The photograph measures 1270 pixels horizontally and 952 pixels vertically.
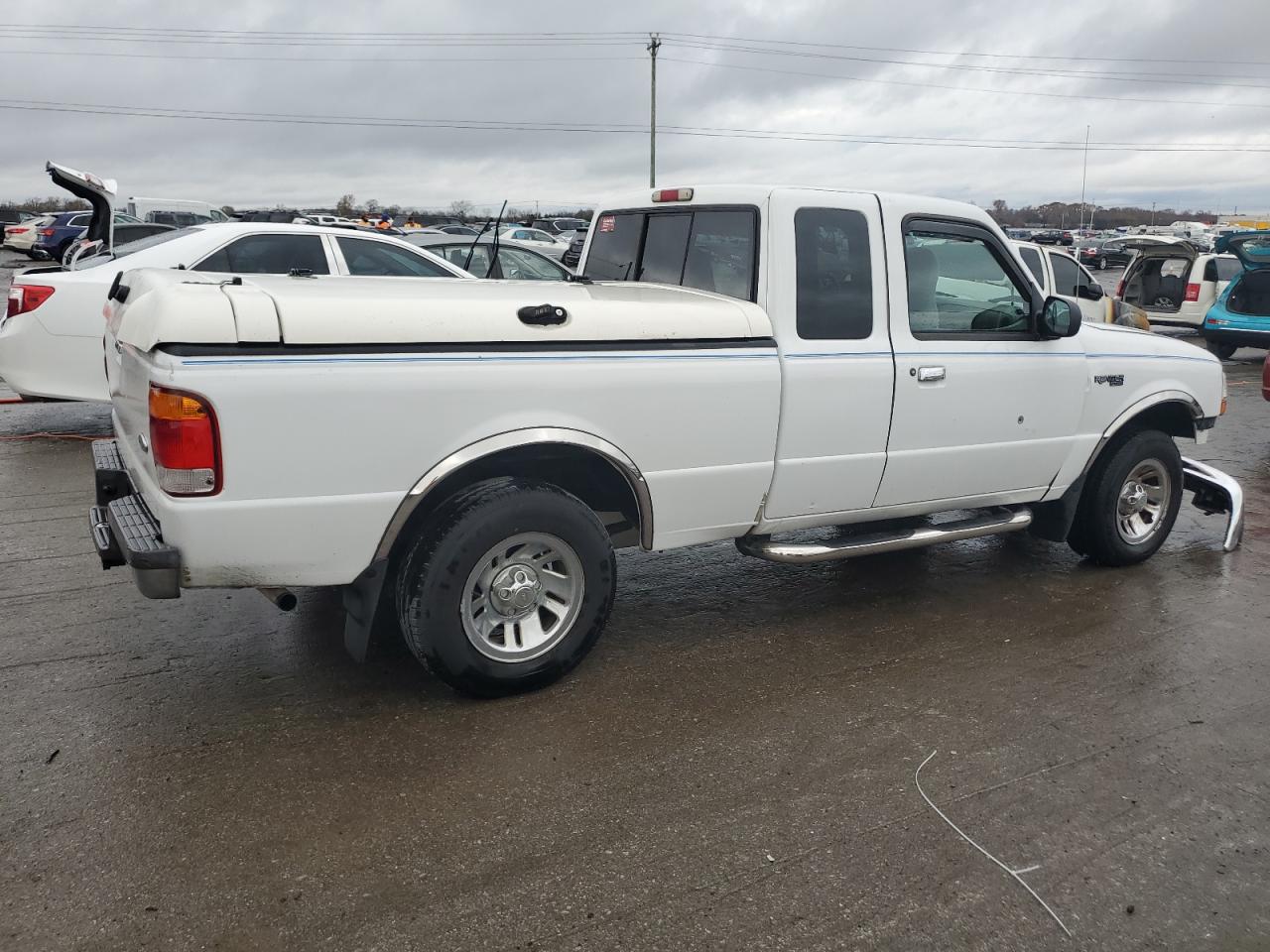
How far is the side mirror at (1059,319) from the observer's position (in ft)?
16.3

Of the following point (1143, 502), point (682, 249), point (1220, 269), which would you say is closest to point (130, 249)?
point (682, 249)

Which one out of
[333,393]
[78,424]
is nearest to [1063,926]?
[333,393]

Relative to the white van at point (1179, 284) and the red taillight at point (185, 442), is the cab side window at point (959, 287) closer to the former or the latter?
the red taillight at point (185, 442)

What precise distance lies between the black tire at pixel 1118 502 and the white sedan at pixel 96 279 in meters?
4.64

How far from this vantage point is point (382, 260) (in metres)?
8.28

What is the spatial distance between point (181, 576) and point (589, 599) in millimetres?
1449

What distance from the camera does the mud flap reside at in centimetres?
365

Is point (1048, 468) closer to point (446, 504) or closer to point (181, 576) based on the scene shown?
point (446, 504)

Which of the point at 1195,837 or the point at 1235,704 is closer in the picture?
the point at 1195,837

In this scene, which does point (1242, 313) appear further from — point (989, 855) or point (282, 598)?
point (282, 598)

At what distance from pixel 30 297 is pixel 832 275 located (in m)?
6.13

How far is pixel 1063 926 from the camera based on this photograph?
2.76 meters

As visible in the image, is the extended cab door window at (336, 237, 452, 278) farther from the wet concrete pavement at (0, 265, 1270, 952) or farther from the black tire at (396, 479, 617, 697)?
the black tire at (396, 479, 617, 697)

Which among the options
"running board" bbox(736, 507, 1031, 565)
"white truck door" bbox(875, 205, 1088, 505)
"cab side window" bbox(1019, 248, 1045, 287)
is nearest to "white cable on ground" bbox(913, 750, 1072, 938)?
"running board" bbox(736, 507, 1031, 565)
